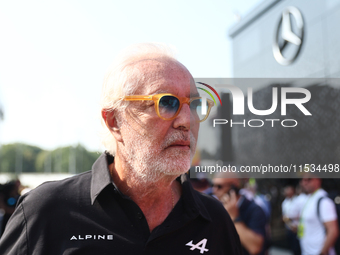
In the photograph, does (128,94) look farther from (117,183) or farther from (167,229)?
(167,229)

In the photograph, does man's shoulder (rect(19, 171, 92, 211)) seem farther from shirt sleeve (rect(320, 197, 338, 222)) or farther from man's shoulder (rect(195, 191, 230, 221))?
shirt sleeve (rect(320, 197, 338, 222))

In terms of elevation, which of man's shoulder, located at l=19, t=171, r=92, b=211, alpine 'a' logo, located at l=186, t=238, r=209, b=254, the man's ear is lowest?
alpine 'a' logo, located at l=186, t=238, r=209, b=254

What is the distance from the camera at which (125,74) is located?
1.60 meters

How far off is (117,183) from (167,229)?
392 millimetres

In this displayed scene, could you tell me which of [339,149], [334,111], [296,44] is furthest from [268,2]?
[339,149]

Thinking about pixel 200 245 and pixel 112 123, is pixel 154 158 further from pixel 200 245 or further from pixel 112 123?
pixel 200 245

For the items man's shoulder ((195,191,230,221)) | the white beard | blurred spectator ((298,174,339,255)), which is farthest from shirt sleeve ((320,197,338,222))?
the white beard

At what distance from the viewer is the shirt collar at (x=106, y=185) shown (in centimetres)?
154

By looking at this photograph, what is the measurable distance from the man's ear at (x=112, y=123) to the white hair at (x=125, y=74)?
0.03 metres

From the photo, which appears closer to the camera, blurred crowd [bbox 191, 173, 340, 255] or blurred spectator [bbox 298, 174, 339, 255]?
blurred crowd [bbox 191, 173, 340, 255]

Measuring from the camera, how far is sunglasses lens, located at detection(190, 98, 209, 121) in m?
1.64

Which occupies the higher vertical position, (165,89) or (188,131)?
(165,89)

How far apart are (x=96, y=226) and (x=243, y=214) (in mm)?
3232

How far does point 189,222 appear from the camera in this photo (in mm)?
1557
